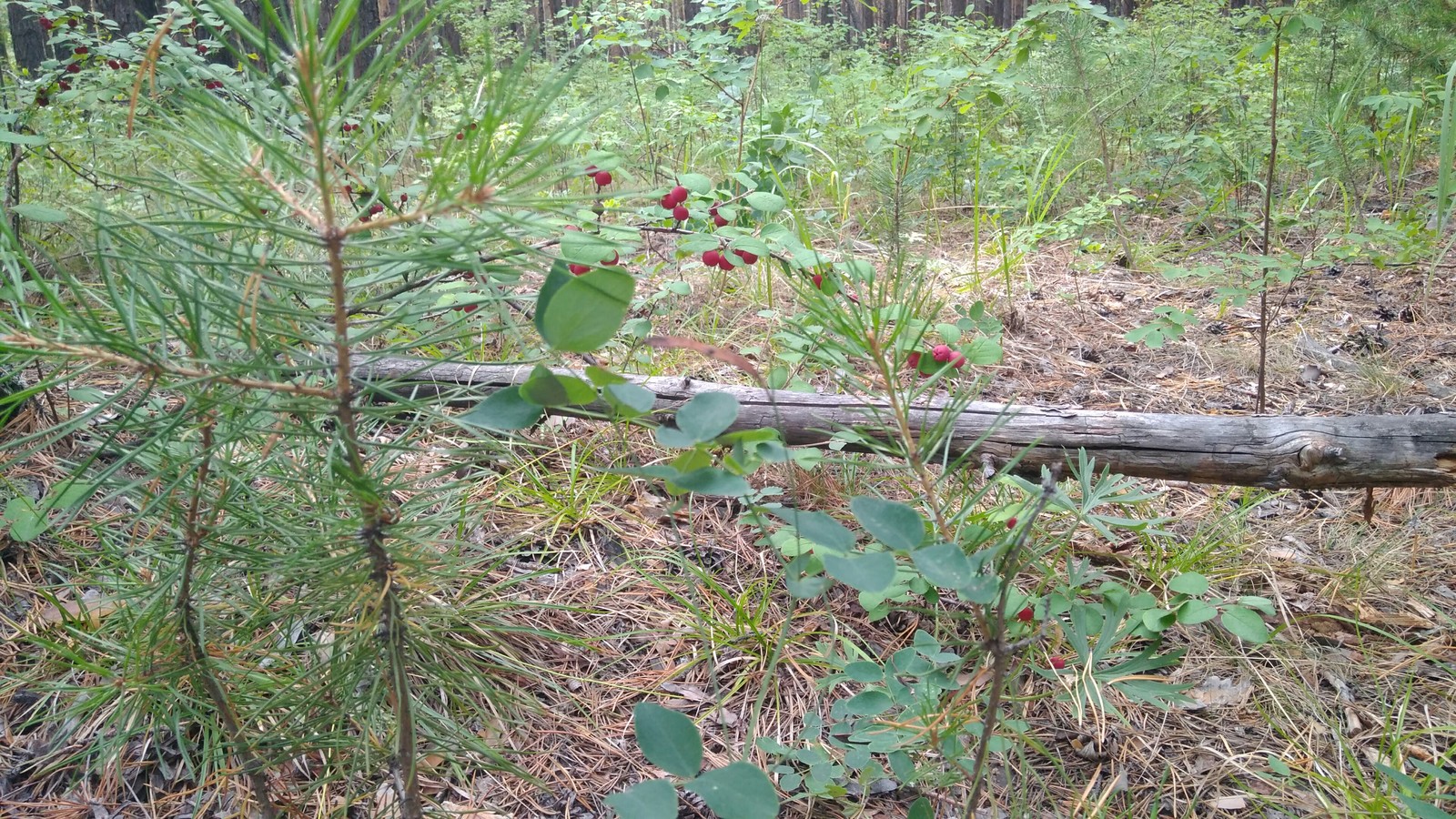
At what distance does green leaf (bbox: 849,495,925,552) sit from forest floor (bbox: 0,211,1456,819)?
Result: 0.17 metres

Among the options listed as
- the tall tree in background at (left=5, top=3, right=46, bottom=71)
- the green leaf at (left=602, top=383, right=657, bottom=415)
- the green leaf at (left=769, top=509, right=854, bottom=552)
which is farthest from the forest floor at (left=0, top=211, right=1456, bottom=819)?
the tall tree in background at (left=5, top=3, right=46, bottom=71)

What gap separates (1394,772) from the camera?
1.05m

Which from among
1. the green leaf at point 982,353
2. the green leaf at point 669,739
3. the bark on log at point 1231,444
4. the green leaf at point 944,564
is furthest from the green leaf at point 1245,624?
the green leaf at point 669,739

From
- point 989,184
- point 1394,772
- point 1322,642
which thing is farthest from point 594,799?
point 989,184

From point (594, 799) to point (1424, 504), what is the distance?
217cm

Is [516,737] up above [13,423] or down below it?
below

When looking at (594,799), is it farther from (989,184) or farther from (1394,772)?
(989,184)

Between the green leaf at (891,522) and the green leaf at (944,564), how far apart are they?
1 cm

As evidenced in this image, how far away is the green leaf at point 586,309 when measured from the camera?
645 millimetres

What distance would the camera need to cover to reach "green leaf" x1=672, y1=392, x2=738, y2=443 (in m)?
0.71

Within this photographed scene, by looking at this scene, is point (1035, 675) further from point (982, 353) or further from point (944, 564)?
point (944, 564)

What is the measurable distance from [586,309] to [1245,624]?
132cm

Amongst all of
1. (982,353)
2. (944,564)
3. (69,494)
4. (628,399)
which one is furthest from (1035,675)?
(69,494)

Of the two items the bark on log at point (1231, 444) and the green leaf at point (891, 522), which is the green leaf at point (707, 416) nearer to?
the green leaf at point (891, 522)
